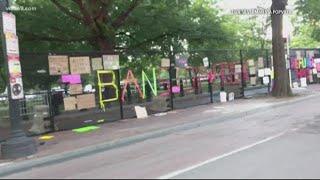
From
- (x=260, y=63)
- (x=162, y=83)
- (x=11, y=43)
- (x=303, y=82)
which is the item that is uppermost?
(x=11, y=43)

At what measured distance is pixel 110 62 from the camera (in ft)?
64.4

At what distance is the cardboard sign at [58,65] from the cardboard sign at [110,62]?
1.95 m

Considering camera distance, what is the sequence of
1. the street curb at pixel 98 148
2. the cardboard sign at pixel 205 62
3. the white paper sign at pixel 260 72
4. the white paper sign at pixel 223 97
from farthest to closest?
the white paper sign at pixel 260 72 < the white paper sign at pixel 223 97 < the cardboard sign at pixel 205 62 < the street curb at pixel 98 148

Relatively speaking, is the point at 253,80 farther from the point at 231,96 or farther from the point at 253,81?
the point at 231,96

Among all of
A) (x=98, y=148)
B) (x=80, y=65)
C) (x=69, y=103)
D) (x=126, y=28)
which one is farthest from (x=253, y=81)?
(x=98, y=148)

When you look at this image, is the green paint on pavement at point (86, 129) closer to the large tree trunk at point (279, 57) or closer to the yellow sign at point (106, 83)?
the yellow sign at point (106, 83)

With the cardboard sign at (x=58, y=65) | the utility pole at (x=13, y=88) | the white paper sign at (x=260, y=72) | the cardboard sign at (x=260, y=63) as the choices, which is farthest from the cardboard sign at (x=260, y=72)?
the utility pole at (x=13, y=88)

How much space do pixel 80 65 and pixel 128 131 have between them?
3.07m

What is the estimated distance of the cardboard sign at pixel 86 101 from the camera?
18.1 metres

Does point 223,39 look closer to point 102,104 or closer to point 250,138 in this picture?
point 102,104

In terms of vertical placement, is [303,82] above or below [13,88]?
below

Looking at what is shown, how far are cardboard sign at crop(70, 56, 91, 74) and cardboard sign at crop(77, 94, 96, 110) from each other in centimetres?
75

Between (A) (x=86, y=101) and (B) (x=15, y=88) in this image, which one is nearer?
(B) (x=15, y=88)

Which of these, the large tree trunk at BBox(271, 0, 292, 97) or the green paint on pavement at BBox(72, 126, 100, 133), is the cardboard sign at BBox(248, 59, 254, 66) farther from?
the green paint on pavement at BBox(72, 126, 100, 133)
